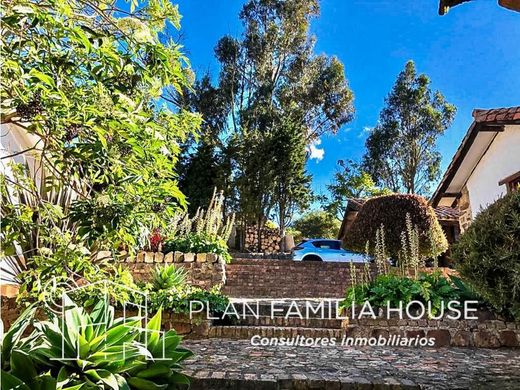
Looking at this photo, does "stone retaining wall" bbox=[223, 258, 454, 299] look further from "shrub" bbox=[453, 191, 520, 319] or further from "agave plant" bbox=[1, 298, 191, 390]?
"agave plant" bbox=[1, 298, 191, 390]

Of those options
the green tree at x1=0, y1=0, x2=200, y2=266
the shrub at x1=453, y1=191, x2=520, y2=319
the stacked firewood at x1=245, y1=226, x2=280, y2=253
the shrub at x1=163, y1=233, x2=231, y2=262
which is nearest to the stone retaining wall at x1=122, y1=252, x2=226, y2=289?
the shrub at x1=163, y1=233, x2=231, y2=262

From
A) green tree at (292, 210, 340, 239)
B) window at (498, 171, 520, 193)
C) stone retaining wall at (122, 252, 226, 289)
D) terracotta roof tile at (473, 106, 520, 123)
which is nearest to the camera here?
terracotta roof tile at (473, 106, 520, 123)

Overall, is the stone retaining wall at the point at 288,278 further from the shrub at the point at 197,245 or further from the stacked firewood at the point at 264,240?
the stacked firewood at the point at 264,240

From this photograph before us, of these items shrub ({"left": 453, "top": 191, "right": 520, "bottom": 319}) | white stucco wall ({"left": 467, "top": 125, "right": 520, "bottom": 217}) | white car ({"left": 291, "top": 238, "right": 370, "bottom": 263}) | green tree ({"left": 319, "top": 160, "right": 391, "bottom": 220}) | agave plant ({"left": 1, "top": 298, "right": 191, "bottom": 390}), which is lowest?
agave plant ({"left": 1, "top": 298, "right": 191, "bottom": 390})

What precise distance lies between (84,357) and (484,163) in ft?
31.3

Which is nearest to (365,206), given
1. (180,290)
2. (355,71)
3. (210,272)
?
(210,272)

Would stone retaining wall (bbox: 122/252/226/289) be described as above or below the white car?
below

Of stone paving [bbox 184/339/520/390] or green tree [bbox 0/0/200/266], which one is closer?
green tree [bbox 0/0/200/266]

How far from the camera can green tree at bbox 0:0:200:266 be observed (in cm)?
177

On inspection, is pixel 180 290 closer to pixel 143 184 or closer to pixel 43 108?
pixel 143 184

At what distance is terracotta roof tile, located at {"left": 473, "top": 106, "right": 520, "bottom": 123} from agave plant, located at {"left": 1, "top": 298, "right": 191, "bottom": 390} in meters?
7.48

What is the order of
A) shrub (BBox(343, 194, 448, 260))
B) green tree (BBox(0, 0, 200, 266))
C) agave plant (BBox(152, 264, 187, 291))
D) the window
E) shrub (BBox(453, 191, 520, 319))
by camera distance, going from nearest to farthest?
green tree (BBox(0, 0, 200, 266)) → shrub (BBox(453, 191, 520, 319)) → agave plant (BBox(152, 264, 187, 291)) → the window → shrub (BBox(343, 194, 448, 260))

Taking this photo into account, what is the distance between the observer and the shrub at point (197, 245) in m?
8.35

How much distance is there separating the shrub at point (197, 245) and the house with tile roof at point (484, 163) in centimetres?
472
